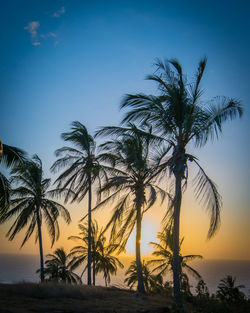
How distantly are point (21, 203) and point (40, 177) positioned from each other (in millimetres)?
2608

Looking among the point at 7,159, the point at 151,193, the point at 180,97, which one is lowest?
the point at 151,193

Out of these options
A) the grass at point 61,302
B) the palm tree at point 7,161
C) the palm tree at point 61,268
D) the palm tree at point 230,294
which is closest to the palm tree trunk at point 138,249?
the grass at point 61,302

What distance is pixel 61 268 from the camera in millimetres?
26797

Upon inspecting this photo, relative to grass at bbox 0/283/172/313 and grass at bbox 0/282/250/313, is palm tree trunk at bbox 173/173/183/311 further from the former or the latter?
grass at bbox 0/283/172/313

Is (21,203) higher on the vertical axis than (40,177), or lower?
lower

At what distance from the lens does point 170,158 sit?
10492 millimetres

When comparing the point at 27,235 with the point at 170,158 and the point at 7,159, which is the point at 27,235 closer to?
the point at 7,159

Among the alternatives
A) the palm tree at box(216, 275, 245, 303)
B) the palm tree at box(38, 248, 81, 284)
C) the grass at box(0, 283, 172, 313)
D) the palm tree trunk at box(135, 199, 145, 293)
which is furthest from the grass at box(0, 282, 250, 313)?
the palm tree at box(38, 248, 81, 284)

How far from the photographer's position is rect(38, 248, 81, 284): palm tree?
2581cm

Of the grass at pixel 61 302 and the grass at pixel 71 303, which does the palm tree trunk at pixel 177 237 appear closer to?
the grass at pixel 71 303

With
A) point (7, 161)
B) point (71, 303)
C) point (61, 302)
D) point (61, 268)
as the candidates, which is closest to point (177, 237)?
point (71, 303)

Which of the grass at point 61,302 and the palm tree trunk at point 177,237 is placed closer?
the grass at point 61,302

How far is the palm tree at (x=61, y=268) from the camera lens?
25.8 meters

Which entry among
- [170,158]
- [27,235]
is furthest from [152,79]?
[27,235]
